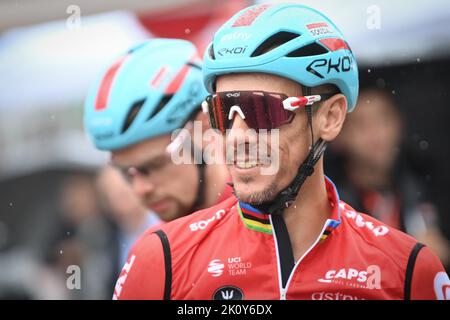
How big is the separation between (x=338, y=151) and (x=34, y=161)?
9.85 ft

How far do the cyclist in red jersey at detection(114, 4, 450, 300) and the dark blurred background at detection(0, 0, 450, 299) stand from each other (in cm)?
68

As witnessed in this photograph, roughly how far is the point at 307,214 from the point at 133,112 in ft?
3.85

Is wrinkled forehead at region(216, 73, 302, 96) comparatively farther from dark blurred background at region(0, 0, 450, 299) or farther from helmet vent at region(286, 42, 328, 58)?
dark blurred background at region(0, 0, 450, 299)

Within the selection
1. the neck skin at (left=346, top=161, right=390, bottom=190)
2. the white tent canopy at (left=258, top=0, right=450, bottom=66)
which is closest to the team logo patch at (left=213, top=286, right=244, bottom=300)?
the neck skin at (left=346, top=161, right=390, bottom=190)

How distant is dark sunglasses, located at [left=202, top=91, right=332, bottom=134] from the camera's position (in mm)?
3152

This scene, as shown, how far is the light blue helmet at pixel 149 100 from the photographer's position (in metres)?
4.04

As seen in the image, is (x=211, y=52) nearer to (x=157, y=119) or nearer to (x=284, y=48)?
(x=284, y=48)

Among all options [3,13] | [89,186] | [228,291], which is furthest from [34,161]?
[228,291]

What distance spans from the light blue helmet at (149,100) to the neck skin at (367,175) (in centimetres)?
86

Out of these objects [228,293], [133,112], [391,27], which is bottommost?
[228,293]

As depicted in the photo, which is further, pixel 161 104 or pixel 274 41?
pixel 161 104

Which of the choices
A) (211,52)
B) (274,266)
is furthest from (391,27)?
(274,266)

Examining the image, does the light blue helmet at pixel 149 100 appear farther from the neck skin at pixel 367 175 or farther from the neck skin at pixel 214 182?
the neck skin at pixel 367 175

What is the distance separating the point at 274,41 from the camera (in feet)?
10.5
